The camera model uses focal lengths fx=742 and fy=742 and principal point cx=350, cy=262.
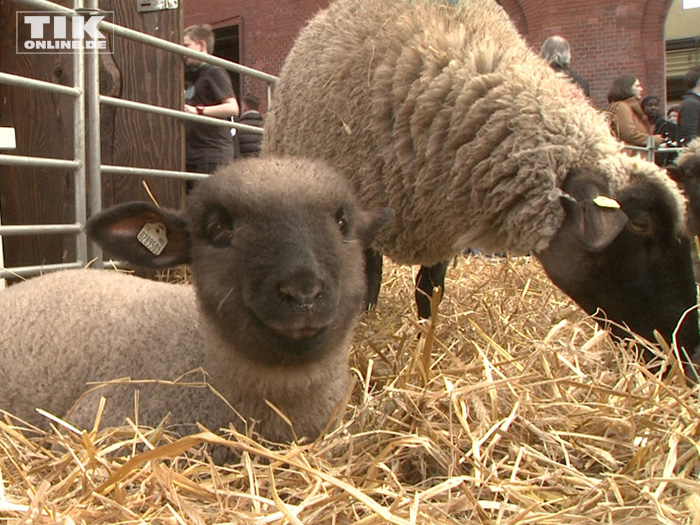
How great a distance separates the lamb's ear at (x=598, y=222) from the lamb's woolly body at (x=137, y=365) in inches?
45.6

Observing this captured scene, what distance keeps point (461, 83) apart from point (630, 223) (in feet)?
3.26

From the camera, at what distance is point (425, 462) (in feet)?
7.07

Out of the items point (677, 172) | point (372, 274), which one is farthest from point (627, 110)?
point (372, 274)

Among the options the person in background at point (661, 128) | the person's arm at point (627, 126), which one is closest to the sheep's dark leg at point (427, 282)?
the person's arm at point (627, 126)

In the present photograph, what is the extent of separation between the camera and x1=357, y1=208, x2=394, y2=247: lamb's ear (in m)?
2.58

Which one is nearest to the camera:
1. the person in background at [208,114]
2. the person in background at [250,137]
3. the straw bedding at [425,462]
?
the straw bedding at [425,462]

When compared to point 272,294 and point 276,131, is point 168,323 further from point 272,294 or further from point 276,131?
point 276,131

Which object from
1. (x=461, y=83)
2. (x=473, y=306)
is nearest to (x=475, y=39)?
(x=461, y=83)

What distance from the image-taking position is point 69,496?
6.17ft

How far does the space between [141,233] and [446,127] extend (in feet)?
5.39

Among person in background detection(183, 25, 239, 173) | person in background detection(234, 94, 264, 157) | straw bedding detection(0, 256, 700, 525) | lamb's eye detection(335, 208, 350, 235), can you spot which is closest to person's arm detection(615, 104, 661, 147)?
person in background detection(234, 94, 264, 157)

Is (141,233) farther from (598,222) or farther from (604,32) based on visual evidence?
(604,32)

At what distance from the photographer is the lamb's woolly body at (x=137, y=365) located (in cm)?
236

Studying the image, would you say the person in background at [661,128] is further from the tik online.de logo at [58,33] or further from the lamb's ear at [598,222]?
the tik online.de logo at [58,33]
